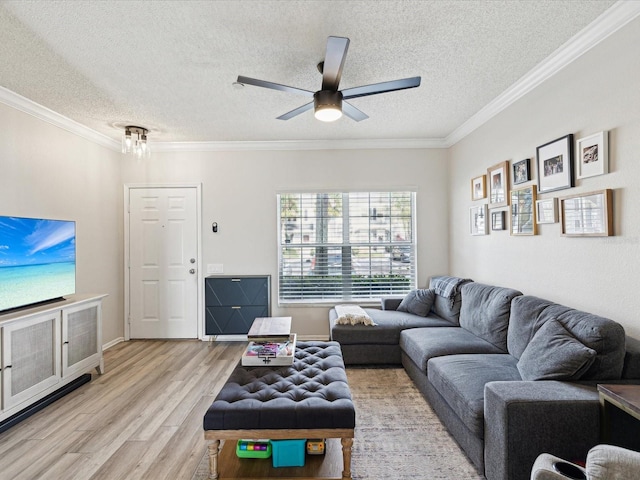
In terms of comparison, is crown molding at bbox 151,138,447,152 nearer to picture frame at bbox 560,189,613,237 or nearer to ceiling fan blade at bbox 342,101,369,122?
ceiling fan blade at bbox 342,101,369,122

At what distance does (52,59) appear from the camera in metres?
2.39

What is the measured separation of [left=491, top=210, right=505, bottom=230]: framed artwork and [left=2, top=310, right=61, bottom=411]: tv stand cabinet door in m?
4.12

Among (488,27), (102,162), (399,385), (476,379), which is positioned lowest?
(399,385)

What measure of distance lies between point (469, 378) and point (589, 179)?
1.54 m

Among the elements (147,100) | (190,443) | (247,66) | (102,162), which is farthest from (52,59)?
(190,443)

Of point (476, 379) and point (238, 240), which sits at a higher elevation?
point (238, 240)

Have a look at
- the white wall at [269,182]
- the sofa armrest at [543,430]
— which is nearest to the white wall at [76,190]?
the white wall at [269,182]

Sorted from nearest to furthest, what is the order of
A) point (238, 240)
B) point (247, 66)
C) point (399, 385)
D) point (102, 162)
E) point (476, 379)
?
point (476, 379) < point (247, 66) < point (399, 385) < point (102, 162) < point (238, 240)

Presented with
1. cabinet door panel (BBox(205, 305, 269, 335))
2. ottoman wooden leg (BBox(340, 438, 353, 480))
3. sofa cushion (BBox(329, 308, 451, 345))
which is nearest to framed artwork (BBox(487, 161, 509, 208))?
sofa cushion (BBox(329, 308, 451, 345))

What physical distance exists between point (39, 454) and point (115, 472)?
24.3 inches

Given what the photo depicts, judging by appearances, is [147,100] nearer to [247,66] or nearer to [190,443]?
[247,66]

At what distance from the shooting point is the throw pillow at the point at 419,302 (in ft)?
12.7

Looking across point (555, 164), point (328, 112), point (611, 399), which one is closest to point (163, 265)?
point (328, 112)

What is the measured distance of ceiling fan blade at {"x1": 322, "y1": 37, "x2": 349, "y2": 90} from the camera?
5.83 feet
